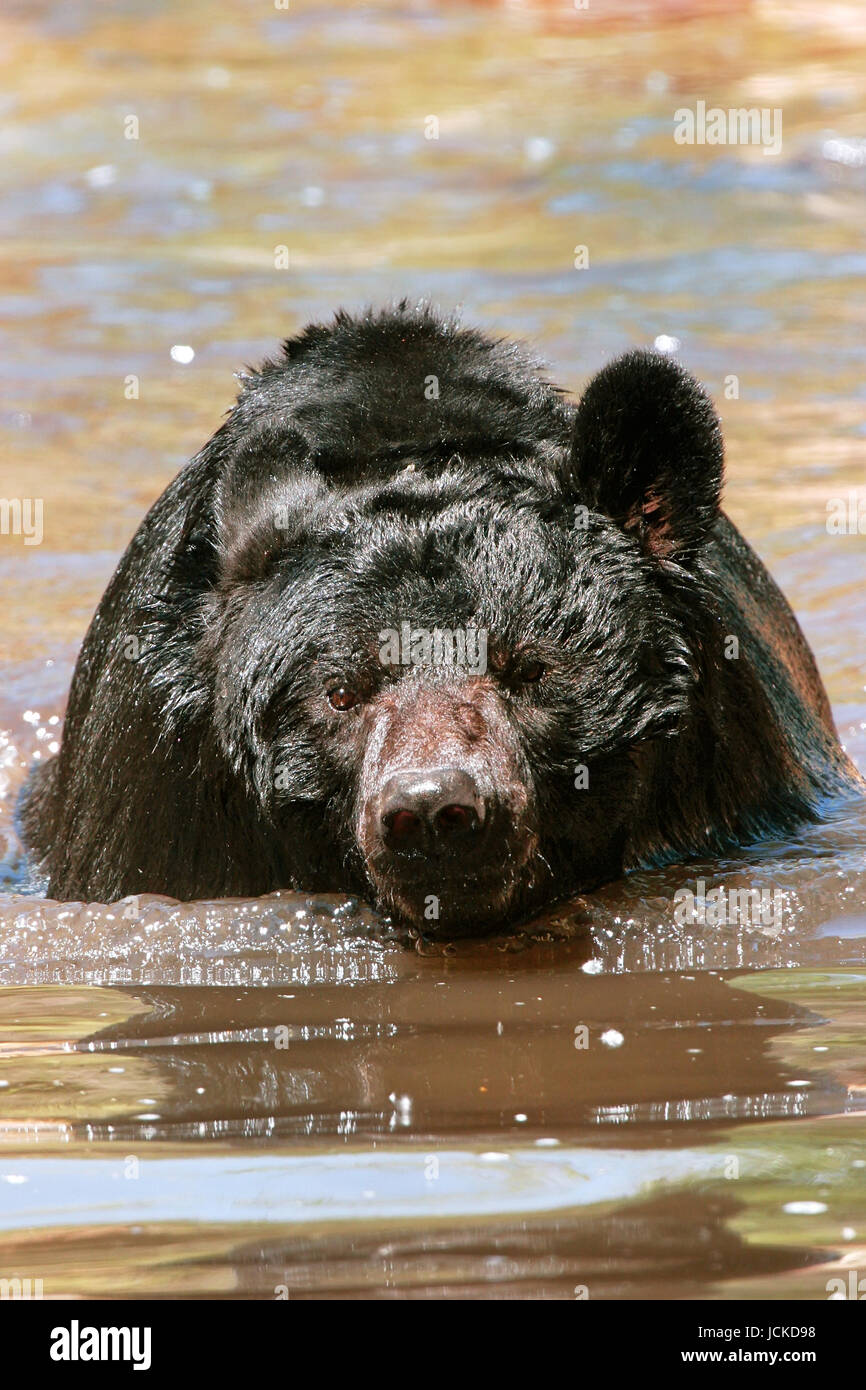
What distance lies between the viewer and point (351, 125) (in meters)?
22.0

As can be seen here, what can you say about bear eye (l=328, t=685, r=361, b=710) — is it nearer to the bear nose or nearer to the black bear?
the black bear

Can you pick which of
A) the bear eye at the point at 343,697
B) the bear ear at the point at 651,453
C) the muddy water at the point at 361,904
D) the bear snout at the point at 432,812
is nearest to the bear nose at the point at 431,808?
the bear snout at the point at 432,812

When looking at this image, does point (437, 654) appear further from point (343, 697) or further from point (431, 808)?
point (431, 808)

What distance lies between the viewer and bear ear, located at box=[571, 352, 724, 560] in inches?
229

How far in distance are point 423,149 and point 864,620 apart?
12.6 metres

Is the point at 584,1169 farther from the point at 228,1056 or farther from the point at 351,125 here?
the point at 351,125

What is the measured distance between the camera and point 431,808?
495 centimetres

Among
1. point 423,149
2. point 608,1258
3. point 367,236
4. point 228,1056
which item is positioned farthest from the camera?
point 423,149

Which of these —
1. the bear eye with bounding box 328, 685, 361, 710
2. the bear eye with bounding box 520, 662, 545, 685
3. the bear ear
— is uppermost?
the bear ear

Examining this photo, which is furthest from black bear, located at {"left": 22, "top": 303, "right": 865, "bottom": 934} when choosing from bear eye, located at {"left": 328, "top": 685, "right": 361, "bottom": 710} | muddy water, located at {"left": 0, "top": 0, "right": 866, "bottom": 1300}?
muddy water, located at {"left": 0, "top": 0, "right": 866, "bottom": 1300}

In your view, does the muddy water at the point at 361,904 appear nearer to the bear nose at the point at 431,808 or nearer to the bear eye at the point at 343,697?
the bear nose at the point at 431,808

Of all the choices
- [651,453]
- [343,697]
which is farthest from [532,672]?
[651,453]

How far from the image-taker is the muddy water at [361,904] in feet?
11.9

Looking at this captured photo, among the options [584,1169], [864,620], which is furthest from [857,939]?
[864,620]
